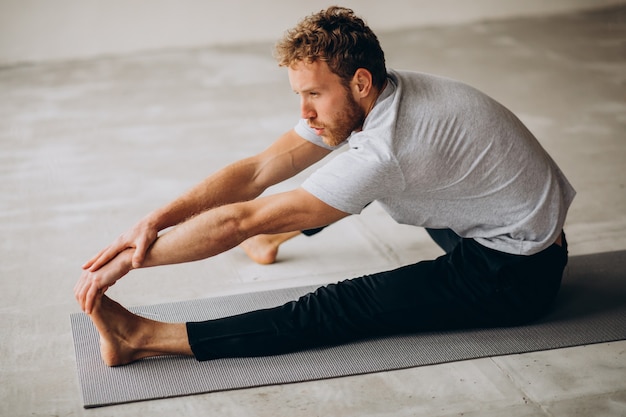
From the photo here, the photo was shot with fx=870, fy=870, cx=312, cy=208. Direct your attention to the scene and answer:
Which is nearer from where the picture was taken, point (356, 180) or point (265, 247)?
point (356, 180)

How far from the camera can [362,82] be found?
7.63 feet

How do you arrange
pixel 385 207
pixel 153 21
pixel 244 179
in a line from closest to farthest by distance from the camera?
pixel 385 207 < pixel 244 179 < pixel 153 21

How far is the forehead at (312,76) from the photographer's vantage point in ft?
7.50

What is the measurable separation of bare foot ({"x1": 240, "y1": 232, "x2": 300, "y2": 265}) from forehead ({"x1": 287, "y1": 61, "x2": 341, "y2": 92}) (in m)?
0.92

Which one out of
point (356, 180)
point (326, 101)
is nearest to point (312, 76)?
point (326, 101)

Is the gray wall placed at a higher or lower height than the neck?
lower

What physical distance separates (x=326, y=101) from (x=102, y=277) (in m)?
0.75

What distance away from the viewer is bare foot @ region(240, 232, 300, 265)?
3.11m

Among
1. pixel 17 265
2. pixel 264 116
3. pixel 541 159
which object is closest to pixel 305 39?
pixel 541 159

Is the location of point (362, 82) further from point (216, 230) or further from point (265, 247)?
point (265, 247)

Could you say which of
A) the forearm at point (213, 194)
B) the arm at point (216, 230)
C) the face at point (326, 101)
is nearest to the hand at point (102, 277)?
the arm at point (216, 230)

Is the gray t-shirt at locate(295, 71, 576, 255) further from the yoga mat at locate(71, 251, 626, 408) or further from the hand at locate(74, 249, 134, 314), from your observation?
the hand at locate(74, 249, 134, 314)

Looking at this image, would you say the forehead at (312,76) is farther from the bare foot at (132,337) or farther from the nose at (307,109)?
the bare foot at (132,337)

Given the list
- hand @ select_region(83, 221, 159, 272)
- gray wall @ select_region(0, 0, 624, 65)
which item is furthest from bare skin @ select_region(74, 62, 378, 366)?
gray wall @ select_region(0, 0, 624, 65)
